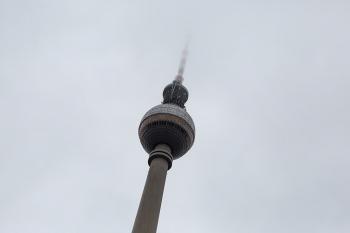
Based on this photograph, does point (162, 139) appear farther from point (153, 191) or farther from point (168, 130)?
point (153, 191)

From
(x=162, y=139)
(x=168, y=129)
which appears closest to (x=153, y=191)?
(x=162, y=139)

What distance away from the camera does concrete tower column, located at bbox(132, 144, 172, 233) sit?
6331 cm

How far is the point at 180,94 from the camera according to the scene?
8719 cm

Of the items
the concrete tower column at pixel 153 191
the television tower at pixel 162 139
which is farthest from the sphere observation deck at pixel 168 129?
the concrete tower column at pixel 153 191

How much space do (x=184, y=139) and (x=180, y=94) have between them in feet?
41.9

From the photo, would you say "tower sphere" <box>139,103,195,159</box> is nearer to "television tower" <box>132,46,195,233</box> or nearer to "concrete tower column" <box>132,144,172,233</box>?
"television tower" <box>132,46,195,233</box>

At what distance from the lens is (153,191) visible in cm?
6794

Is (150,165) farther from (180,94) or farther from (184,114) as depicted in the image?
(180,94)

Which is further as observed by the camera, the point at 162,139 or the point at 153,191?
the point at 162,139

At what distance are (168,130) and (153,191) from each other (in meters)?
11.9

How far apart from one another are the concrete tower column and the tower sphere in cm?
150

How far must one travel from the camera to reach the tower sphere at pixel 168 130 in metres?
76.2

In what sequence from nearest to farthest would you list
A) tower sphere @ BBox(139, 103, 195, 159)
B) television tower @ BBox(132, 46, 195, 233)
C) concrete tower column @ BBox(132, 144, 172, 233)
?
concrete tower column @ BBox(132, 144, 172, 233) → television tower @ BBox(132, 46, 195, 233) → tower sphere @ BBox(139, 103, 195, 159)

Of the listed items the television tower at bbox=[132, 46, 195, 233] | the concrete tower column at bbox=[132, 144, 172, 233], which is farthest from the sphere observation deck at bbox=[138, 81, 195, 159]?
the concrete tower column at bbox=[132, 144, 172, 233]
